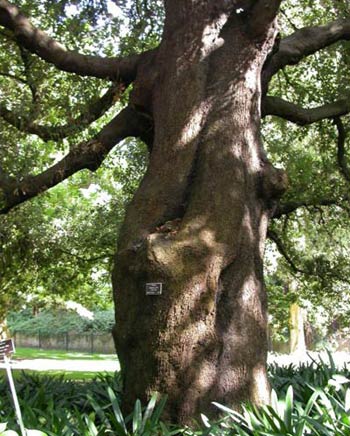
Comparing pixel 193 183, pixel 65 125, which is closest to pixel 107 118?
pixel 65 125

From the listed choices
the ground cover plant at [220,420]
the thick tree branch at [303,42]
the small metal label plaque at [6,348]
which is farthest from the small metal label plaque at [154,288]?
the thick tree branch at [303,42]

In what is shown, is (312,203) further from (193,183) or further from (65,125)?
(193,183)

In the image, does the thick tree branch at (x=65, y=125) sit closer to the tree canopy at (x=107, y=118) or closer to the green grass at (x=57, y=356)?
the tree canopy at (x=107, y=118)

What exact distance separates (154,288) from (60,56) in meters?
3.41

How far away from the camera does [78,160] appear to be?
275 inches

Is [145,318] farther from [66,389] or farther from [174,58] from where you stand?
[174,58]

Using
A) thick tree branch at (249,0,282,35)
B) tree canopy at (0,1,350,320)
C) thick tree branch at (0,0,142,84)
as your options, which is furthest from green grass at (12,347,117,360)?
thick tree branch at (249,0,282,35)

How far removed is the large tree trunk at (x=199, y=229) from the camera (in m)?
4.83

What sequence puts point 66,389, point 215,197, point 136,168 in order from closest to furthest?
point 215,197
point 66,389
point 136,168

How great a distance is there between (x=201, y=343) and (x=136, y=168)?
8043mm

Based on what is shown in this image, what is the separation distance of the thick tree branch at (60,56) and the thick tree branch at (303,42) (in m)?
1.64

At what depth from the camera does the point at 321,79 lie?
35.0ft

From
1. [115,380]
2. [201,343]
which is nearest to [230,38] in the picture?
[201,343]

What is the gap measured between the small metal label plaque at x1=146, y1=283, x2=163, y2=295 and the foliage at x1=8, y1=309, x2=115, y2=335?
28.1 meters
